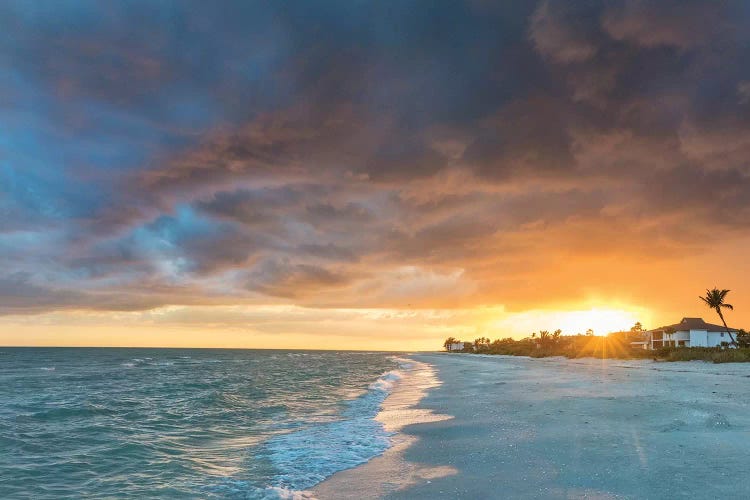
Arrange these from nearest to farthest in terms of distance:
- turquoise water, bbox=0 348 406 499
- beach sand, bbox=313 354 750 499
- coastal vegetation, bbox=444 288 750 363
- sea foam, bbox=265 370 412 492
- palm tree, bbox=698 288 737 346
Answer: beach sand, bbox=313 354 750 499, sea foam, bbox=265 370 412 492, turquoise water, bbox=0 348 406 499, coastal vegetation, bbox=444 288 750 363, palm tree, bbox=698 288 737 346

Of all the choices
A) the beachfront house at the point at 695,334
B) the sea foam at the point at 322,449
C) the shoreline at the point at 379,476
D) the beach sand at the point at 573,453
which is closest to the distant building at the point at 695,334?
the beachfront house at the point at 695,334

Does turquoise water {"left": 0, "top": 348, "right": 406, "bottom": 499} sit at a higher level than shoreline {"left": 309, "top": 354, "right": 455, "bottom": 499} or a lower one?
lower

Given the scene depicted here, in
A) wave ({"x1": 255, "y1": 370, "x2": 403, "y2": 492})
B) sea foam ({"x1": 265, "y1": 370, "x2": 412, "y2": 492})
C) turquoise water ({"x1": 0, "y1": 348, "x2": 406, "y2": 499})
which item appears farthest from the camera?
turquoise water ({"x1": 0, "y1": 348, "x2": 406, "y2": 499})

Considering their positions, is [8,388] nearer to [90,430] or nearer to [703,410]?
[90,430]

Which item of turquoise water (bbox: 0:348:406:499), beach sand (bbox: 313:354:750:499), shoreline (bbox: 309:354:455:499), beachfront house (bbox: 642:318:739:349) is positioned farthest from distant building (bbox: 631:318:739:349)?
shoreline (bbox: 309:354:455:499)

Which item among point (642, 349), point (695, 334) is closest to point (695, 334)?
point (695, 334)

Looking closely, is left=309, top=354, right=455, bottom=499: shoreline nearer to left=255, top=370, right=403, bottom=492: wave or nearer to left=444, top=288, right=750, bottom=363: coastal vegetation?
left=255, top=370, right=403, bottom=492: wave

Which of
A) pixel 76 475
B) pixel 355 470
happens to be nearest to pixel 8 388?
pixel 76 475

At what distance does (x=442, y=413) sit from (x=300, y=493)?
10.7 meters

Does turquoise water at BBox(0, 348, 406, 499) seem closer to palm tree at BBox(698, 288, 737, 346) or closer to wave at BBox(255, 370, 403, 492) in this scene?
wave at BBox(255, 370, 403, 492)

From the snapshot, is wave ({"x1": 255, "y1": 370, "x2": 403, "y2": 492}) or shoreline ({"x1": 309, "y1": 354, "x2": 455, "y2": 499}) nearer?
shoreline ({"x1": 309, "y1": 354, "x2": 455, "y2": 499})

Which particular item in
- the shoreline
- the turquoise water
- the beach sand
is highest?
the beach sand

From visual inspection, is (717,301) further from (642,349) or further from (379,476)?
(379,476)

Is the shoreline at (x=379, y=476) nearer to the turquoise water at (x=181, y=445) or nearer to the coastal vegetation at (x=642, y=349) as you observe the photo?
the turquoise water at (x=181, y=445)
